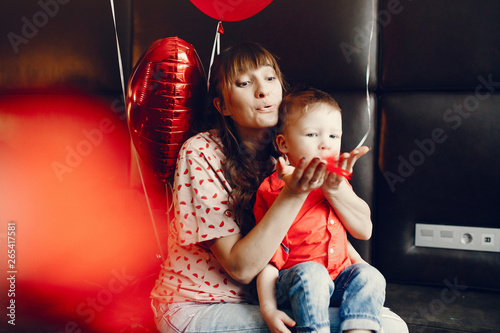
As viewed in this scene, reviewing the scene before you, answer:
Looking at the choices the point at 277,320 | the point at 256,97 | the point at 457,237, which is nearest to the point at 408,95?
the point at 457,237

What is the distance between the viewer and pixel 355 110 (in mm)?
1444

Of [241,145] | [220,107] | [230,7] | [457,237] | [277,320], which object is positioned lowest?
[457,237]

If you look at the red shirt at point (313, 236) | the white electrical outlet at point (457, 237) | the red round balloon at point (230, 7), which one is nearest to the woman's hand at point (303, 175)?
the red shirt at point (313, 236)

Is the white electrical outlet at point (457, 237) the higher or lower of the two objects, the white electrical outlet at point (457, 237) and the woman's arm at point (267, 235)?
the lower

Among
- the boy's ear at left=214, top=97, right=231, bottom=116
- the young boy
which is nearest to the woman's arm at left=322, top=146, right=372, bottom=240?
the young boy

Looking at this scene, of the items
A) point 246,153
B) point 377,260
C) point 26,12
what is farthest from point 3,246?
point 377,260

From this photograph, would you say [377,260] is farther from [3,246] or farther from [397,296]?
[3,246]

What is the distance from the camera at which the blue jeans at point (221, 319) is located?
98 cm

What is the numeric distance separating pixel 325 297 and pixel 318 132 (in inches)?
15.3

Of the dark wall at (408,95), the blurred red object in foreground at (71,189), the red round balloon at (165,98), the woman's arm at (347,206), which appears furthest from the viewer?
the blurred red object in foreground at (71,189)

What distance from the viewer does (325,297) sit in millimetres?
895

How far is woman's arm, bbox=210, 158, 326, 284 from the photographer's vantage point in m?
0.90

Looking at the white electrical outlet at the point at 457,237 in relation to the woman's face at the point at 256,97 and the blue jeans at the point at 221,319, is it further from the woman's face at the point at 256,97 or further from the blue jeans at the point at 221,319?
the woman's face at the point at 256,97

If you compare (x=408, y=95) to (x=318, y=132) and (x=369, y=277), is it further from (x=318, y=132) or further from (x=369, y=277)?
(x=369, y=277)
